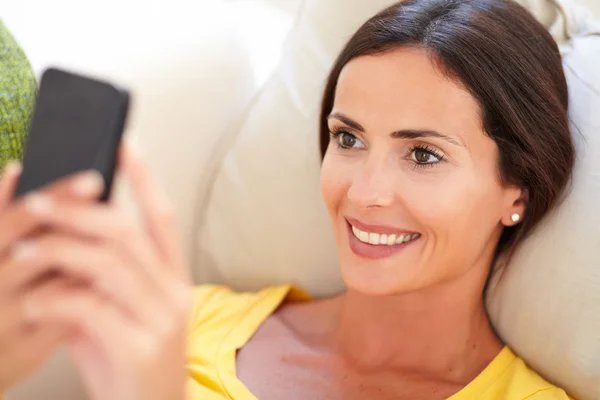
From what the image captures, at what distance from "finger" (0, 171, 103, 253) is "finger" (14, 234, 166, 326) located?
0.05 ft

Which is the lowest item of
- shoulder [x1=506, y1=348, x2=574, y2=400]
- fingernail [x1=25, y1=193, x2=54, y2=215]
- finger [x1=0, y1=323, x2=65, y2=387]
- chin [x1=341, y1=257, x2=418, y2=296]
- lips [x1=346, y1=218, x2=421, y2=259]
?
shoulder [x1=506, y1=348, x2=574, y2=400]

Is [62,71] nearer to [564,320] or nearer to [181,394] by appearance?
[181,394]

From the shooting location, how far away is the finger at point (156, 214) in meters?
0.54

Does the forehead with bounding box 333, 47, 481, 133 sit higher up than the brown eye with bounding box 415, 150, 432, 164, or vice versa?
the forehead with bounding box 333, 47, 481, 133

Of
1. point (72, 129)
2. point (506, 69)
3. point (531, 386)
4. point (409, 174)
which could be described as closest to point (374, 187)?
point (409, 174)

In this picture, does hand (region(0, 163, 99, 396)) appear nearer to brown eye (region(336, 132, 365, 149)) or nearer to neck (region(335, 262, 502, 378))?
brown eye (region(336, 132, 365, 149))

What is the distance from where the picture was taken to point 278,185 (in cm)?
138

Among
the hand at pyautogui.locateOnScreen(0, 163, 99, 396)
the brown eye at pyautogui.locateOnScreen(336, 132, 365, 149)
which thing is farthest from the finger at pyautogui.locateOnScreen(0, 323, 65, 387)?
the brown eye at pyautogui.locateOnScreen(336, 132, 365, 149)

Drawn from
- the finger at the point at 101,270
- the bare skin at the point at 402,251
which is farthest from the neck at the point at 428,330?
the finger at the point at 101,270

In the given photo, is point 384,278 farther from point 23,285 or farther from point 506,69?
point 23,285

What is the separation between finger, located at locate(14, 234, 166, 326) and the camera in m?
0.52

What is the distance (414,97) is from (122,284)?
605 millimetres

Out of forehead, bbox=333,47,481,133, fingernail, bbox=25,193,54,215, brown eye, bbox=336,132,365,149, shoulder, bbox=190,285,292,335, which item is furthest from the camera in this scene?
shoulder, bbox=190,285,292,335

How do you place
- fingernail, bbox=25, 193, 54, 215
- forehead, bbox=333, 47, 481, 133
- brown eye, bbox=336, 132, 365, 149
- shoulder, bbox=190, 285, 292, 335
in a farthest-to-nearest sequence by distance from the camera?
shoulder, bbox=190, 285, 292, 335 < brown eye, bbox=336, 132, 365, 149 < forehead, bbox=333, 47, 481, 133 < fingernail, bbox=25, 193, 54, 215
